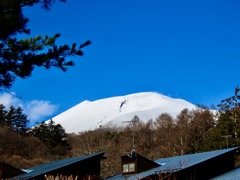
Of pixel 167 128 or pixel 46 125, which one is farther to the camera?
pixel 46 125

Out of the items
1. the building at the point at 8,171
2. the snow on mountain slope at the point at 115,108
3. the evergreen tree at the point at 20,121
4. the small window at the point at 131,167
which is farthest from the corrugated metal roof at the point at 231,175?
the snow on mountain slope at the point at 115,108

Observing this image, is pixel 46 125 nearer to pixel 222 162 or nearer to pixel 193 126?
pixel 193 126

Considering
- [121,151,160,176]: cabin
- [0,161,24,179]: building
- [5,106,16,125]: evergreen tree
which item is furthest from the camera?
[5,106,16,125]: evergreen tree

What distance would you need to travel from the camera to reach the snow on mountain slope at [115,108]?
134m

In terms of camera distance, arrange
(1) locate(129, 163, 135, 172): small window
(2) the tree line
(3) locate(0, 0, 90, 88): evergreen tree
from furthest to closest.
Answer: (2) the tree line, (1) locate(129, 163, 135, 172): small window, (3) locate(0, 0, 90, 88): evergreen tree

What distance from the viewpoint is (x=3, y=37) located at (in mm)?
10039

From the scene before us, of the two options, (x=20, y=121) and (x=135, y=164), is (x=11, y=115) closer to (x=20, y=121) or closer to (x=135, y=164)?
(x=20, y=121)

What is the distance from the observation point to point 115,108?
514 feet

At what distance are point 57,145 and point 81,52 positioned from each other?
43.3m

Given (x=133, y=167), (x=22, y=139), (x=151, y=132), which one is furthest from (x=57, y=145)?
(x=133, y=167)

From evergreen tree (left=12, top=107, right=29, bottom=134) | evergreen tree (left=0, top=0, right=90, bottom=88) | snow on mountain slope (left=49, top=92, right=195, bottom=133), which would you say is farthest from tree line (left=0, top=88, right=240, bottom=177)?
snow on mountain slope (left=49, top=92, right=195, bottom=133)

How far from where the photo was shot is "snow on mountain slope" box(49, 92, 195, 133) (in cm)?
13350

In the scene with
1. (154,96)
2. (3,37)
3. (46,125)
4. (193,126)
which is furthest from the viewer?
(154,96)

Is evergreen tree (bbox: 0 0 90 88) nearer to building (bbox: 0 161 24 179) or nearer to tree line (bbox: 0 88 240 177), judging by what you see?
building (bbox: 0 161 24 179)
